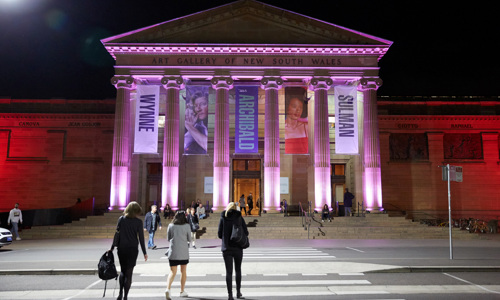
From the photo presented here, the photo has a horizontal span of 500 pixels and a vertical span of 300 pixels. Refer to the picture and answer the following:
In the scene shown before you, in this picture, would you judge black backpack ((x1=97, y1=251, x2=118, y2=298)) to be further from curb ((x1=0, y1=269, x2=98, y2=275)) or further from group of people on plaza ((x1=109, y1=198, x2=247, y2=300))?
curb ((x1=0, y1=269, x2=98, y2=275))

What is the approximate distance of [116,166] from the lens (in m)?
28.6

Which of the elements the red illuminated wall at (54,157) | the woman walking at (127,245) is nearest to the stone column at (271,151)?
the red illuminated wall at (54,157)

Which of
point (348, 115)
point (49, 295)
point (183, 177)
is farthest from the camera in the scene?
point (183, 177)

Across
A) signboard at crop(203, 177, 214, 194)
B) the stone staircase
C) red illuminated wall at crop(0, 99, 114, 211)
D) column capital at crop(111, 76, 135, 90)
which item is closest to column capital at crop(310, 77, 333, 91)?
the stone staircase

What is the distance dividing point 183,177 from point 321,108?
12373 millimetres

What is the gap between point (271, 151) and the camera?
1147 inches

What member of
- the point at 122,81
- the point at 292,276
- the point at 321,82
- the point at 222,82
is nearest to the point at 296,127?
the point at 321,82

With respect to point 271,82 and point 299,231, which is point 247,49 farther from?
point 299,231

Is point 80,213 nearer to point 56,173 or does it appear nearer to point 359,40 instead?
point 56,173

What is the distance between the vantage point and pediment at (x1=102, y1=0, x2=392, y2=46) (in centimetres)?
2948

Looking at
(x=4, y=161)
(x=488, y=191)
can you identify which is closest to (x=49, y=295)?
(x=4, y=161)

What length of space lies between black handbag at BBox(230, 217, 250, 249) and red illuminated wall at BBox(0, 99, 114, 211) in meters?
28.5

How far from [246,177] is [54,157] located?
628 inches

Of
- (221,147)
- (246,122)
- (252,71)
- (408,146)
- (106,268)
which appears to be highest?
(252,71)
